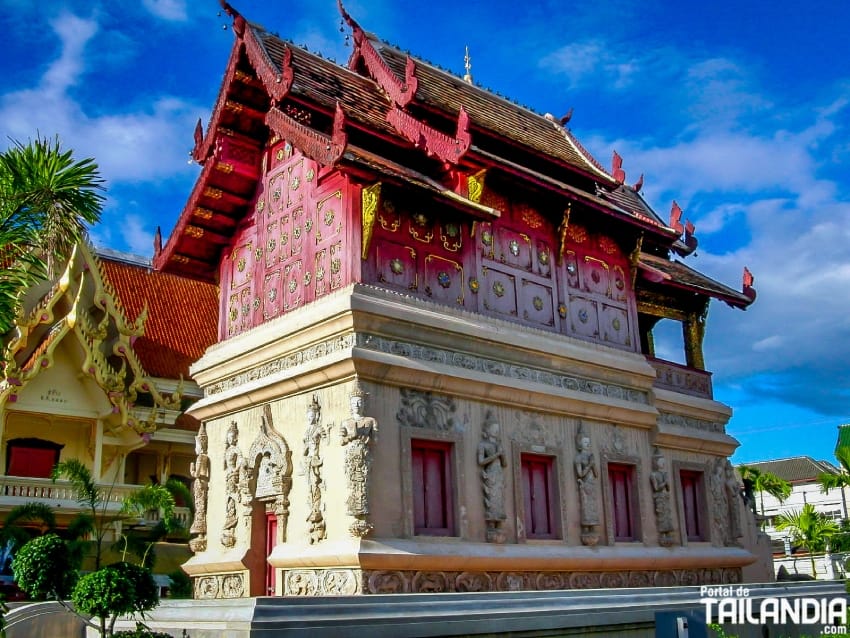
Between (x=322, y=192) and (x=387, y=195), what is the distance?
1123 millimetres

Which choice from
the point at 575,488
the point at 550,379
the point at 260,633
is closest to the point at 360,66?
the point at 550,379

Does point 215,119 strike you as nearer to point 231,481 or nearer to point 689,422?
point 231,481

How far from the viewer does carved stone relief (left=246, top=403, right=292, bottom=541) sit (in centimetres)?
1216

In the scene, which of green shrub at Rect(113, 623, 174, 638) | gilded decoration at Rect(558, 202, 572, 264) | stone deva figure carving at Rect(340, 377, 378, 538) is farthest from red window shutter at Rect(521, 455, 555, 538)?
green shrub at Rect(113, 623, 174, 638)

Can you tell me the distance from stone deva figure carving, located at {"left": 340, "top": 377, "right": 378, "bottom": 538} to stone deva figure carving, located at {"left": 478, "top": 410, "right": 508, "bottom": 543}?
1902 mm

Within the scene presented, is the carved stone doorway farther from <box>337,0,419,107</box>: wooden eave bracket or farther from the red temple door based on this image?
<box>337,0,419,107</box>: wooden eave bracket

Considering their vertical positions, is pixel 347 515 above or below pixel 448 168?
below

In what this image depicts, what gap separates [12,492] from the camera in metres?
21.1

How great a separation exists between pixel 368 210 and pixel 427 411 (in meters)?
2.78

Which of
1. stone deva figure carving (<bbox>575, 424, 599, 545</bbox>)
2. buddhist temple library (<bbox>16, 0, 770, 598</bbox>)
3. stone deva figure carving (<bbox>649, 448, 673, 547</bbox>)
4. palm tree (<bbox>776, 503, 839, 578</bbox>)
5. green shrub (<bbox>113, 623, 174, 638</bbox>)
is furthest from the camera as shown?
palm tree (<bbox>776, 503, 839, 578</bbox>)

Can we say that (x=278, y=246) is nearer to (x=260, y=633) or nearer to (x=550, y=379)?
(x=550, y=379)

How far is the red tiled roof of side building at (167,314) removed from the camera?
26797mm

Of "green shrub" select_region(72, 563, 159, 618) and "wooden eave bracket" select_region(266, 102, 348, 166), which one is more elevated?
"wooden eave bracket" select_region(266, 102, 348, 166)

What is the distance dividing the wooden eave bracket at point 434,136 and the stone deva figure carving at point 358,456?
3582mm
